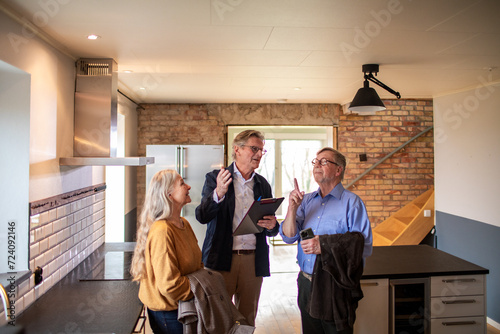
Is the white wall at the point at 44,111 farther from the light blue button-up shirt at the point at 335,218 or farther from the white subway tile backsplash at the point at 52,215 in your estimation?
the light blue button-up shirt at the point at 335,218

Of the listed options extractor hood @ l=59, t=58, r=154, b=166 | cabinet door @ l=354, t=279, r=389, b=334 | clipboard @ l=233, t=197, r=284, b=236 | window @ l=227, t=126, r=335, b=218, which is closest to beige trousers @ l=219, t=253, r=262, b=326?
clipboard @ l=233, t=197, r=284, b=236

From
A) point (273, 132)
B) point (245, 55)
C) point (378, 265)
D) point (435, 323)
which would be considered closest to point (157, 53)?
point (245, 55)

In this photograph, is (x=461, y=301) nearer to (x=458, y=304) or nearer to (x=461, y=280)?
(x=458, y=304)

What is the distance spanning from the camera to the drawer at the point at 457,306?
2500 mm

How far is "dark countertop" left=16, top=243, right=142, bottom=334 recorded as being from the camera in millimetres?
1644

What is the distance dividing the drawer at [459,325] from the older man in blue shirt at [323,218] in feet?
2.86

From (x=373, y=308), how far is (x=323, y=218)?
774mm

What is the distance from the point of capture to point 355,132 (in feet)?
19.1

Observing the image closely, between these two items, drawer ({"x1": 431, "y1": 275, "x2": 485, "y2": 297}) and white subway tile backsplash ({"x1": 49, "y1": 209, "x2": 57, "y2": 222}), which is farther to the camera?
drawer ({"x1": 431, "y1": 275, "x2": 485, "y2": 297})

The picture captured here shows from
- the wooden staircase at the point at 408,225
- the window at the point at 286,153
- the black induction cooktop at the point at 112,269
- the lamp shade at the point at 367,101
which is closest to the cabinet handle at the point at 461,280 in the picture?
the lamp shade at the point at 367,101

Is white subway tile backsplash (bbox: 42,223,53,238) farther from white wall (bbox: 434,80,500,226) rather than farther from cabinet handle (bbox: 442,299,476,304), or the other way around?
white wall (bbox: 434,80,500,226)

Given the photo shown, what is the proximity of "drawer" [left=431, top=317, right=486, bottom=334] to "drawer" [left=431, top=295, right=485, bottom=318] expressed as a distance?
0.11ft

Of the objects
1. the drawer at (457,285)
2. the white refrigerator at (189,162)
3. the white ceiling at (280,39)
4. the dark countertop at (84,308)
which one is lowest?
the drawer at (457,285)

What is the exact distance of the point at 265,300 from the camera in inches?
169
